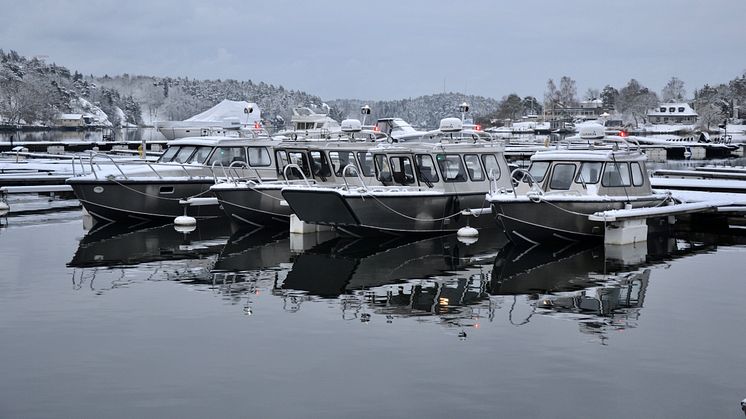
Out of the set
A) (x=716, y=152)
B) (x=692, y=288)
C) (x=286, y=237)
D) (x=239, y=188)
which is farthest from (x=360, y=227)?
(x=716, y=152)

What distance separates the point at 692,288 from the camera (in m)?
19.0

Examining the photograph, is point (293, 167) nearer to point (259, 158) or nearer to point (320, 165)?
point (320, 165)

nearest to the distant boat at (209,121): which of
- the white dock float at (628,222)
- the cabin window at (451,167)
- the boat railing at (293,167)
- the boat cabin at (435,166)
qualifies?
the boat railing at (293,167)

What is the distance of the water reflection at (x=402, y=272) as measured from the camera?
16766 millimetres

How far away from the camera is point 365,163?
92.8 feet

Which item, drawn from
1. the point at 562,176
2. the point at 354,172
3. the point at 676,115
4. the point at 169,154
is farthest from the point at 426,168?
the point at 676,115

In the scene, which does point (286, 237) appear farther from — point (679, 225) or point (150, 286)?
point (679, 225)

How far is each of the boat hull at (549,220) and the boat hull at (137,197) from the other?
35.9ft

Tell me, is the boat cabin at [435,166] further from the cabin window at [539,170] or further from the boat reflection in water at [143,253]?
the boat reflection in water at [143,253]

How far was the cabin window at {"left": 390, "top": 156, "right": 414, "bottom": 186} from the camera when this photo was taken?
26.4 meters

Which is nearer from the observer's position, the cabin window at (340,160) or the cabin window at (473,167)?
the cabin window at (473,167)

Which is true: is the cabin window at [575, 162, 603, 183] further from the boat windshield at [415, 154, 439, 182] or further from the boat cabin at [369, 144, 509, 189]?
the boat windshield at [415, 154, 439, 182]

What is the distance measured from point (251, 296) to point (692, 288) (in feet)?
28.3

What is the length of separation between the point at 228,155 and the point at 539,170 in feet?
36.0
